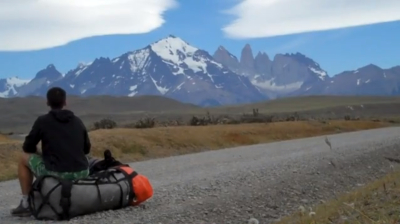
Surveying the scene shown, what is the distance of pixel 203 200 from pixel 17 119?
529 feet

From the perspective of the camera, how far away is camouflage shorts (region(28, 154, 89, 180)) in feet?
32.0

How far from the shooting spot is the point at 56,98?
984cm

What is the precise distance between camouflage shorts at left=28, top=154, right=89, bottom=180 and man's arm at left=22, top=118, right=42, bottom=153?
0.39ft

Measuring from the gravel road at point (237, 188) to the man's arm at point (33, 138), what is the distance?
98 centimetres

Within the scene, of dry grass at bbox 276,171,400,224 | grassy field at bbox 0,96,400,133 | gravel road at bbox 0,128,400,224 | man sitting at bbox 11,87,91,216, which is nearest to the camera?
dry grass at bbox 276,171,400,224

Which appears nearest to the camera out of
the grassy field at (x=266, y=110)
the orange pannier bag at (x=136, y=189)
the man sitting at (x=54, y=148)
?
the man sitting at (x=54, y=148)

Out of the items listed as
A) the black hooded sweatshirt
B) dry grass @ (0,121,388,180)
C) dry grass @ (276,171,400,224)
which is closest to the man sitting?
the black hooded sweatshirt

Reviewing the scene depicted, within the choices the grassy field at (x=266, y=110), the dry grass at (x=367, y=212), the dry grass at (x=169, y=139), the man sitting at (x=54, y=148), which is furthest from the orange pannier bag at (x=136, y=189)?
the grassy field at (x=266, y=110)

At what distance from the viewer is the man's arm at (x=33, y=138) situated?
9.71 meters

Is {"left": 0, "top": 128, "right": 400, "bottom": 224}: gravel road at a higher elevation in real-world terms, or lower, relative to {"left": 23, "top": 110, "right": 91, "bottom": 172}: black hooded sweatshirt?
lower

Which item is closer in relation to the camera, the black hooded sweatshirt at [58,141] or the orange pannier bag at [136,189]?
the black hooded sweatshirt at [58,141]

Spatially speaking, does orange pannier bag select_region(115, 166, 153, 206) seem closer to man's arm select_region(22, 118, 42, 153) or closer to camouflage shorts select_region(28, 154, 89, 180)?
camouflage shorts select_region(28, 154, 89, 180)

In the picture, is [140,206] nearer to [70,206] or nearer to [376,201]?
[70,206]

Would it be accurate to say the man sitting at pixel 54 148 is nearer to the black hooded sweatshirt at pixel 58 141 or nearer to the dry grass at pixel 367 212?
the black hooded sweatshirt at pixel 58 141
